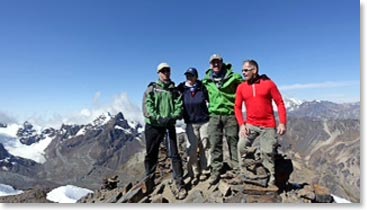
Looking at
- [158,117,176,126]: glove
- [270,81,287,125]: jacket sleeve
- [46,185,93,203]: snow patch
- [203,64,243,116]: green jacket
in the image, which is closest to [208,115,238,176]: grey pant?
[203,64,243,116]: green jacket

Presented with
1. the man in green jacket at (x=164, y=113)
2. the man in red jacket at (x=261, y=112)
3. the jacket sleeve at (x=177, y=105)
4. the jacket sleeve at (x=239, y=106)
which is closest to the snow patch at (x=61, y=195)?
the man in green jacket at (x=164, y=113)

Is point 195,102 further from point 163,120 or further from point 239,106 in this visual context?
point 239,106

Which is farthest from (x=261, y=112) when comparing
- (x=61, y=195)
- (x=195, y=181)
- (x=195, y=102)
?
(x=61, y=195)

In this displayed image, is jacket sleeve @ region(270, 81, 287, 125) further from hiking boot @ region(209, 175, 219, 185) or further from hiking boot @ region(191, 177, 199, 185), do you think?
hiking boot @ region(191, 177, 199, 185)

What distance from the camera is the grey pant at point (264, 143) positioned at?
823cm

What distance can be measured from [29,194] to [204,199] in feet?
47.9

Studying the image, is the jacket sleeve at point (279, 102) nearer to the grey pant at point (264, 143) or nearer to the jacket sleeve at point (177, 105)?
the grey pant at point (264, 143)

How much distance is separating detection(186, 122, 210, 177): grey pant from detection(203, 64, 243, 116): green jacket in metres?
0.51

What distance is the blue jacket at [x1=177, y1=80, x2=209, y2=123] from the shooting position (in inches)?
380

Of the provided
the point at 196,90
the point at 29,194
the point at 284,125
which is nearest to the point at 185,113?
the point at 196,90

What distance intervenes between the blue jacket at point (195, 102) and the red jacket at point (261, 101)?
141cm

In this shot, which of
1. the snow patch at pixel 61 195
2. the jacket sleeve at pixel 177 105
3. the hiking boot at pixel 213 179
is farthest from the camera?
the snow patch at pixel 61 195

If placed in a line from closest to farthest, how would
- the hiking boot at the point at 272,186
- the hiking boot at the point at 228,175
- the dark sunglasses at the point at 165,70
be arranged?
the hiking boot at the point at 272,186, the dark sunglasses at the point at 165,70, the hiking boot at the point at 228,175

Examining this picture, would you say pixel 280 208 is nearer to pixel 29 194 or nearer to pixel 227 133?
pixel 227 133
